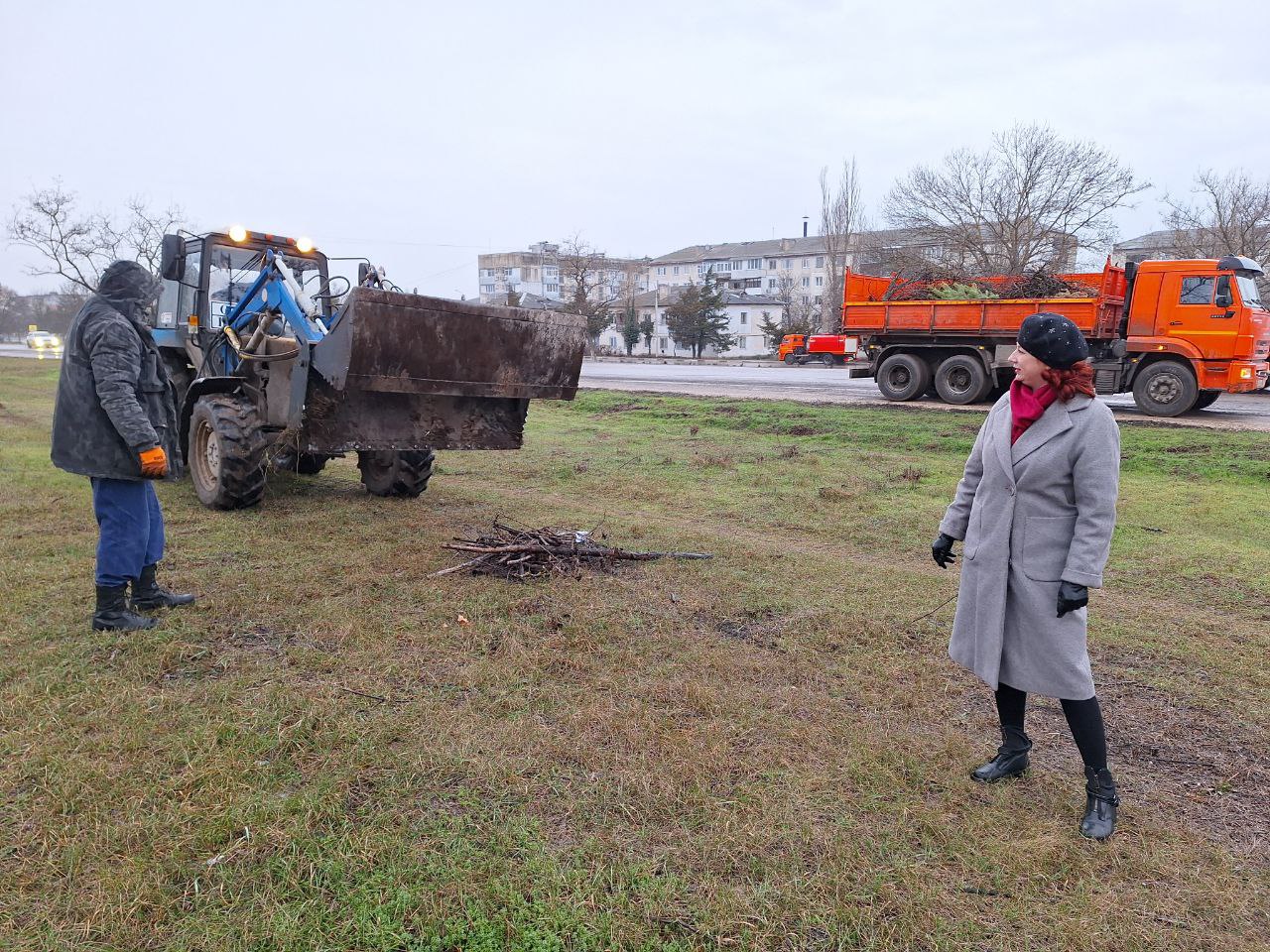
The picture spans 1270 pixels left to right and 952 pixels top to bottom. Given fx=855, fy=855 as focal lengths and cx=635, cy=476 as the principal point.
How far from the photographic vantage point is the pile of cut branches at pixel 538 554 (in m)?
5.61

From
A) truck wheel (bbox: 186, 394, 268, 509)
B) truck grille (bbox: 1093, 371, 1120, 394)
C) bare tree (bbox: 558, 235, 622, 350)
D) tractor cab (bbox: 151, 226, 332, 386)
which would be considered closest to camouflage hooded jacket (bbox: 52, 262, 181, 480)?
truck wheel (bbox: 186, 394, 268, 509)

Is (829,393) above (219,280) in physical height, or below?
below

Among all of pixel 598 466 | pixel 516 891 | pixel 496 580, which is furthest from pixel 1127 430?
pixel 516 891

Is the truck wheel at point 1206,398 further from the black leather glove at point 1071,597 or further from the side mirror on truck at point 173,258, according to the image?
the side mirror on truck at point 173,258

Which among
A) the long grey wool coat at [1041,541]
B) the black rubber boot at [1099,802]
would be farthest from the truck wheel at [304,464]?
the black rubber boot at [1099,802]

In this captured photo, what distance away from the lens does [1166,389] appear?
14.6m

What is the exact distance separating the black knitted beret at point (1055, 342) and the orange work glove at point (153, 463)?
13.1 ft

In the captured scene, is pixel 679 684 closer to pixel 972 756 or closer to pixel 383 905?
pixel 972 756

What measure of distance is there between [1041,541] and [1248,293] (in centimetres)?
1443

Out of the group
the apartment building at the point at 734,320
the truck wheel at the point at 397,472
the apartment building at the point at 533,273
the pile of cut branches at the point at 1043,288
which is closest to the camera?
the truck wheel at the point at 397,472

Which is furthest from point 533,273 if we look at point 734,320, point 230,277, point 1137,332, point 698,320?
point 230,277

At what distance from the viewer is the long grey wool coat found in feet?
9.43


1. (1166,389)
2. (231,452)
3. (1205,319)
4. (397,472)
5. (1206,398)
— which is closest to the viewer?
(231,452)

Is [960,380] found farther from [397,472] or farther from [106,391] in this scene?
[106,391]
